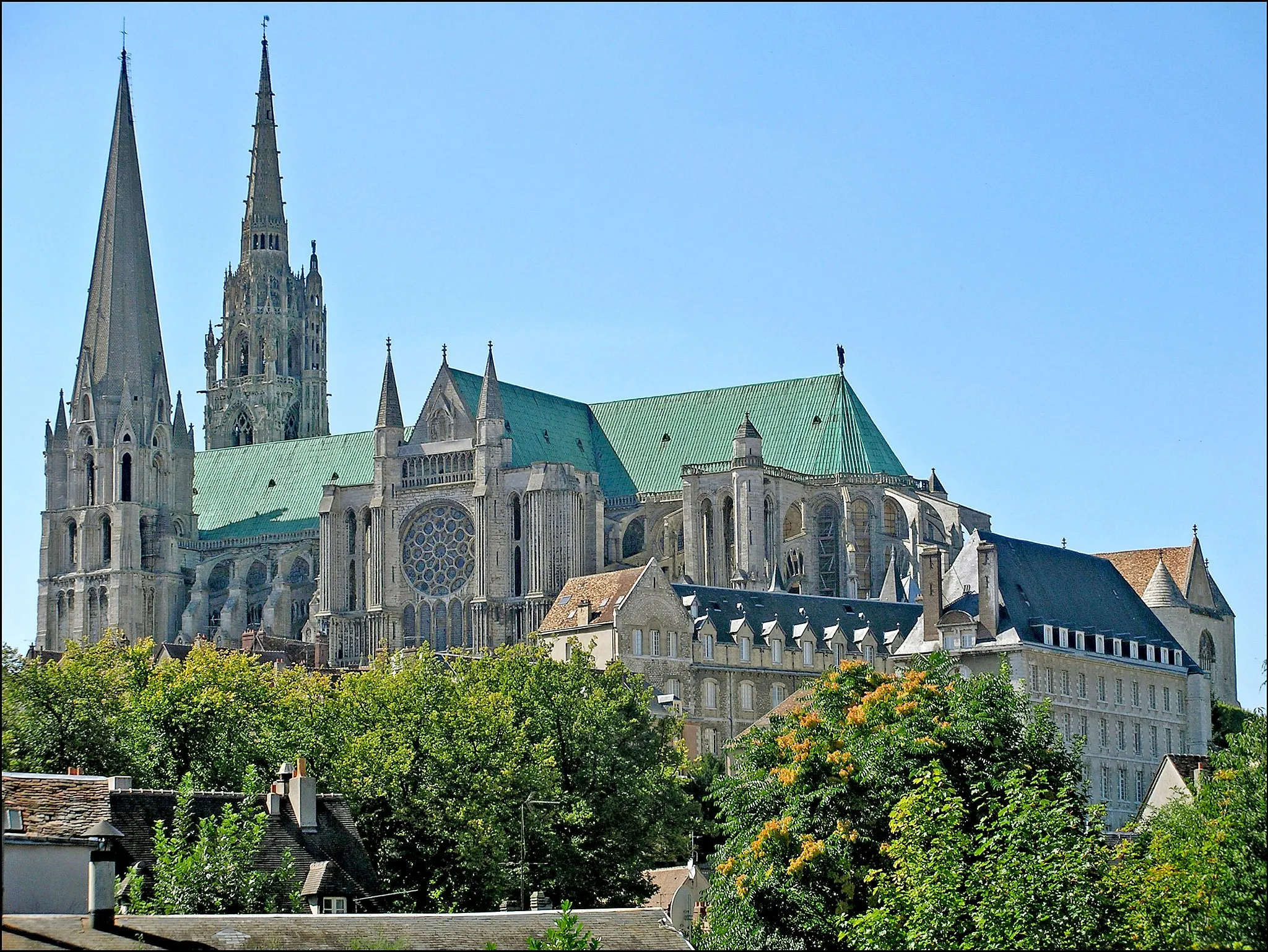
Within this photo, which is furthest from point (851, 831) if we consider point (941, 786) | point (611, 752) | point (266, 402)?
point (266, 402)

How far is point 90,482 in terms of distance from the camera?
529ft

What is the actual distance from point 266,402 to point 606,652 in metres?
77.6

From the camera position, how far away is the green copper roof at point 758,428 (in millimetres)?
141000

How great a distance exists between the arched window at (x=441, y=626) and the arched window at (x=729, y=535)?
54.4ft

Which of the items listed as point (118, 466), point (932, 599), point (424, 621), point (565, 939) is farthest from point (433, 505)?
point (565, 939)

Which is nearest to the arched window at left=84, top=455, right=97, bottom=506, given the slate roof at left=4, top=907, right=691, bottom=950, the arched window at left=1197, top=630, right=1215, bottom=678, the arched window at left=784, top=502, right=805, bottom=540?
the arched window at left=784, top=502, right=805, bottom=540

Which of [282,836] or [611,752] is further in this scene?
[611,752]

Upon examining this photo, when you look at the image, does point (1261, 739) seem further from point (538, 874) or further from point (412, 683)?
point (412, 683)

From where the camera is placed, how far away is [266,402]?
18162cm

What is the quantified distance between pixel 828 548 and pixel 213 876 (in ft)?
308

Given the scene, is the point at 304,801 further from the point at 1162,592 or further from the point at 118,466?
the point at 118,466

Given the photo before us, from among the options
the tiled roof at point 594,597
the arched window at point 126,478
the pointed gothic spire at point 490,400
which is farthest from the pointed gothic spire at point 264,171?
the tiled roof at point 594,597

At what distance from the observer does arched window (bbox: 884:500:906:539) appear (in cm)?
13650

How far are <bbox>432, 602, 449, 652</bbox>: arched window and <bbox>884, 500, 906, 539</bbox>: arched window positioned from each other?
25.4m
